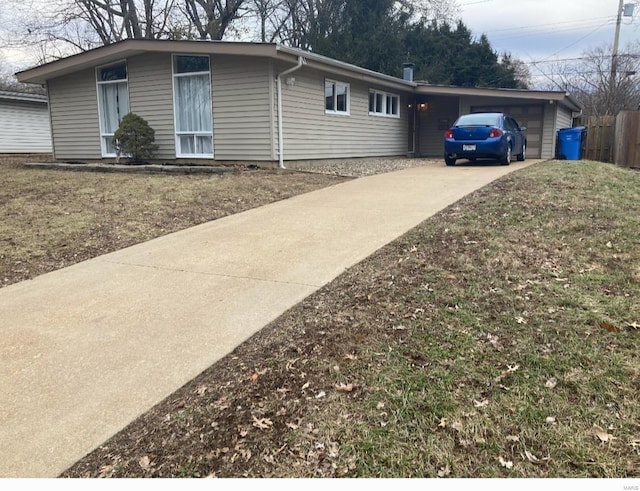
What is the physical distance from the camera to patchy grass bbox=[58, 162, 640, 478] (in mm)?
2355

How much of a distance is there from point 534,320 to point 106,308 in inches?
136

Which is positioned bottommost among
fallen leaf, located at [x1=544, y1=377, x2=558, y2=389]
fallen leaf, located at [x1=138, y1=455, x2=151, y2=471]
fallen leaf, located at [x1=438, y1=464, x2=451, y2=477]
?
fallen leaf, located at [x1=138, y1=455, x2=151, y2=471]

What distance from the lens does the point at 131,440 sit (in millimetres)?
2629

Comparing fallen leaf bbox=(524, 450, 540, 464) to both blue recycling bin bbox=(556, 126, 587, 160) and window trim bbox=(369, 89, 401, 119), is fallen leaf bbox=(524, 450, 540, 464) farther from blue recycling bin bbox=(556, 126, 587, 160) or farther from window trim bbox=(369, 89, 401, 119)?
blue recycling bin bbox=(556, 126, 587, 160)

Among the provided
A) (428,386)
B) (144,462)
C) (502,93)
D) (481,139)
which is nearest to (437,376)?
(428,386)

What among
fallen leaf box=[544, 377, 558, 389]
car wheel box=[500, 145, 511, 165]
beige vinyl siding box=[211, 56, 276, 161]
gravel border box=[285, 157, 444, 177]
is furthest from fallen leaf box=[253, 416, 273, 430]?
car wheel box=[500, 145, 511, 165]

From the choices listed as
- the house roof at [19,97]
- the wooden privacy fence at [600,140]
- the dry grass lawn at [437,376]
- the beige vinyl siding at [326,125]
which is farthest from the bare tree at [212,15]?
the dry grass lawn at [437,376]

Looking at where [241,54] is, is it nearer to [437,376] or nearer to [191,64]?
[191,64]

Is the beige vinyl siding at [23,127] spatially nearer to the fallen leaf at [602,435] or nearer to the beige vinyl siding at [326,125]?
the beige vinyl siding at [326,125]

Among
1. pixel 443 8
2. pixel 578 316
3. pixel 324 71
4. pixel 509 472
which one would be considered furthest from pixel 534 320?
pixel 443 8

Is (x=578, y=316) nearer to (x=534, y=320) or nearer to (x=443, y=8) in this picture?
(x=534, y=320)

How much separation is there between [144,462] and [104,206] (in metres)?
6.69

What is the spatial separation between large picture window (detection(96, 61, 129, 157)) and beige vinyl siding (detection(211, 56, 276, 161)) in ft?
10.8

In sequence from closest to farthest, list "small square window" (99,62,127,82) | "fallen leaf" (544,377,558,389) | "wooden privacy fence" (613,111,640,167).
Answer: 1. "fallen leaf" (544,377,558,389)
2. "small square window" (99,62,127,82)
3. "wooden privacy fence" (613,111,640,167)
